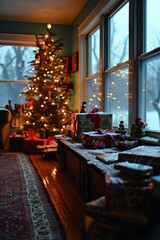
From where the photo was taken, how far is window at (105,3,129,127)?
11.5 ft

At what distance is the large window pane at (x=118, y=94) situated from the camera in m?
3.56

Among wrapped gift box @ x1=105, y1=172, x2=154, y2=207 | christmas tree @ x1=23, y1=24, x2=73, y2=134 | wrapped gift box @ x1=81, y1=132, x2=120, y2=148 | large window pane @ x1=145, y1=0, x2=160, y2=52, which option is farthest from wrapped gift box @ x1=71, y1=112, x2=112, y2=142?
wrapped gift box @ x1=105, y1=172, x2=154, y2=207

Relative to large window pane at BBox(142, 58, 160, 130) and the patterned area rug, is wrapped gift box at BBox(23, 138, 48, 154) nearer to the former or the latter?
the patterned area rug

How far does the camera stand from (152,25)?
2.88m

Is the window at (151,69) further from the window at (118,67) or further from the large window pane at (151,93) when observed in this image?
the window at (118,67)

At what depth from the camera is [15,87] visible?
5797mm

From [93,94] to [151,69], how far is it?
6.80ft

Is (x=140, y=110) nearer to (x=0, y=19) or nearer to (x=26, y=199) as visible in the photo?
(x=26, y=199)

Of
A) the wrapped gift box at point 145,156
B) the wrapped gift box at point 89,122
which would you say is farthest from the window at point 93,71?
the wrapped gift box at point 145,156

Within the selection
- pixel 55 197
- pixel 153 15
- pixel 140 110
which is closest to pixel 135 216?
pixel 55 197

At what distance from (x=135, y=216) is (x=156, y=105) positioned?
1864 millimetres

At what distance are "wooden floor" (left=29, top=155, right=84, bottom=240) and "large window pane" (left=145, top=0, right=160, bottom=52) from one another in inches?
66.6

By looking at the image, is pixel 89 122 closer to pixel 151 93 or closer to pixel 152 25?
pixel 151 93

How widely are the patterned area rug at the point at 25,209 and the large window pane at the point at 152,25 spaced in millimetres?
1860
